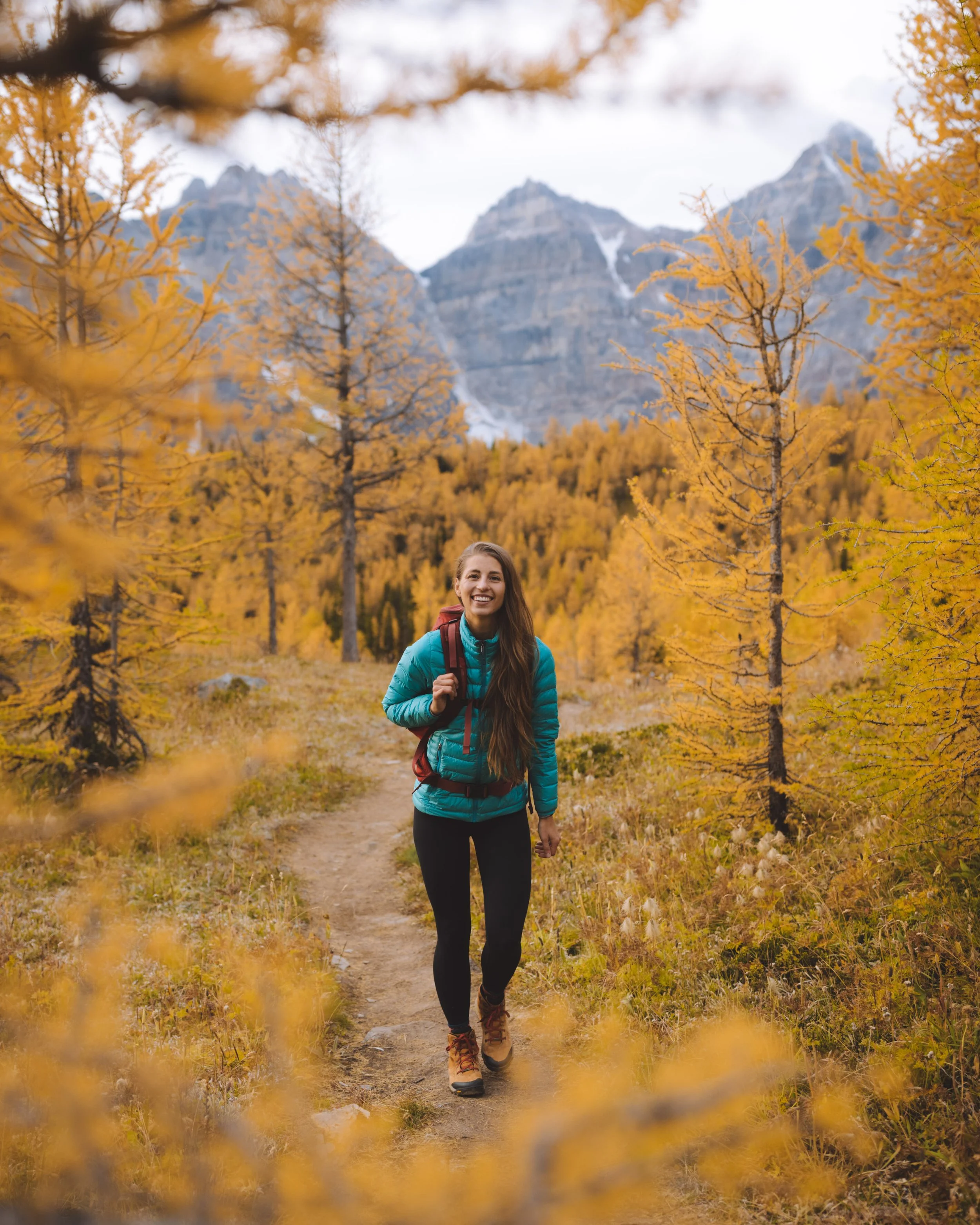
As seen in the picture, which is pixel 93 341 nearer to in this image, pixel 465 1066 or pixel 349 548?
pixel 465 1066

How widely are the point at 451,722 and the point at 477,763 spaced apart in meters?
0.22

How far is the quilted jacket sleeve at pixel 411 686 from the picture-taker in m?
3.29

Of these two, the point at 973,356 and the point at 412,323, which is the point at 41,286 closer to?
the point at 973,356

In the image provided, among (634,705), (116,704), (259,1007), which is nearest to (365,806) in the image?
(116,704)

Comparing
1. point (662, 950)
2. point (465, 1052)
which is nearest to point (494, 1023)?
point (465, 1052)

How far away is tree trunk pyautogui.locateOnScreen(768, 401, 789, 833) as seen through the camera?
5270 millimetres

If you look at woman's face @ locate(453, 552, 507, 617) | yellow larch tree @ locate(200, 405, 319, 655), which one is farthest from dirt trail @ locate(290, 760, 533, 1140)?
yellow larch tree @ locate(200, 405, 319, 655)

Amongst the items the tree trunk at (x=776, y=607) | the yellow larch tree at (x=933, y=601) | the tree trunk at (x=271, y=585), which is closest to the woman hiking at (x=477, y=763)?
the yellow larch tree at (x=933, y=601)

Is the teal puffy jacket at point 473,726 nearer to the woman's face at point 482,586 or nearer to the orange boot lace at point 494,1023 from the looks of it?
→ the woman's face at point 482,586

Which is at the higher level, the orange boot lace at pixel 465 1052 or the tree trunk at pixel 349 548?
the tree trunk at pixel 349 548

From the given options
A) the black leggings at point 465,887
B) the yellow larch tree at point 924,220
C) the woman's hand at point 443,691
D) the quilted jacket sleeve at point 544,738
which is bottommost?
the black leggings at point 465,887

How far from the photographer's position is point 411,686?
3.37 metres

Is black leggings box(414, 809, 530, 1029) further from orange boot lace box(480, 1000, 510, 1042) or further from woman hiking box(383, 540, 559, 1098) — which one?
orange boot lace box(480, 1000, 510, 1042)

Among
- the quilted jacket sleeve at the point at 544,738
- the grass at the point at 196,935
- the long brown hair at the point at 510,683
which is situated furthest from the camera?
the quilted jacket sleeve at the point at 544,738
